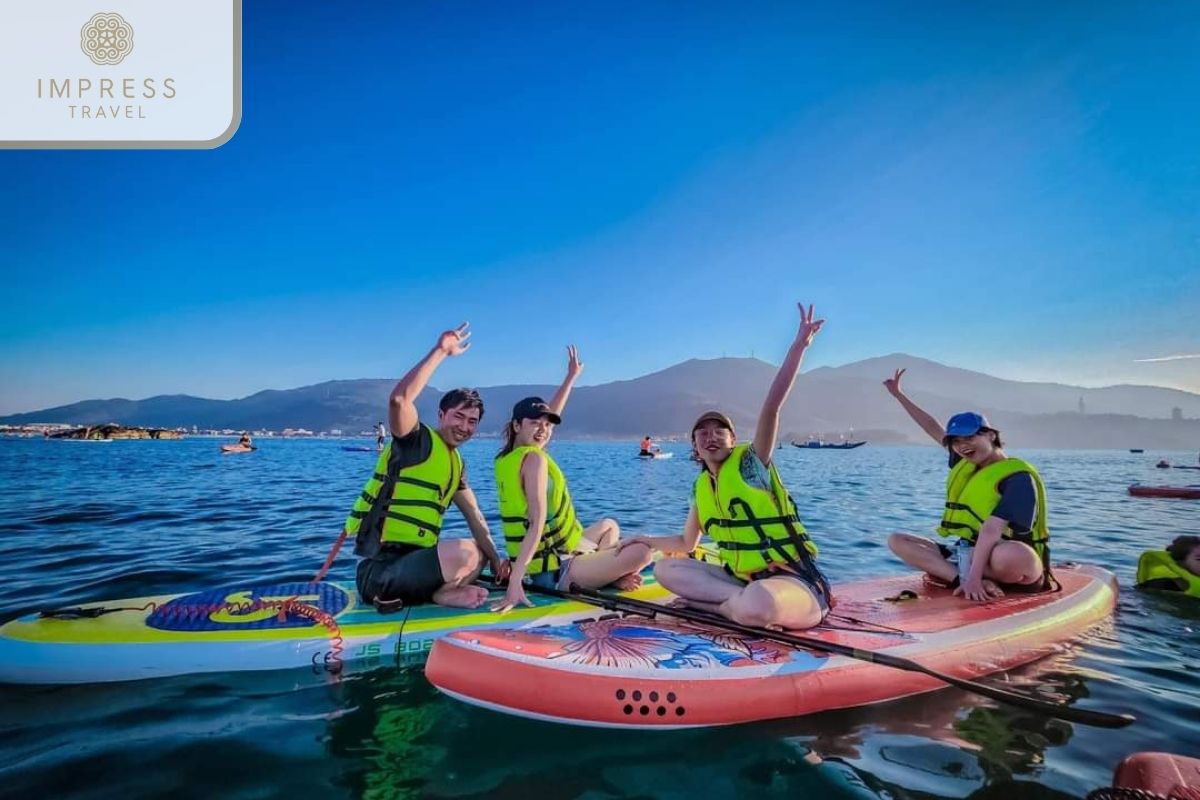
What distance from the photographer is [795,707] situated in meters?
4.00

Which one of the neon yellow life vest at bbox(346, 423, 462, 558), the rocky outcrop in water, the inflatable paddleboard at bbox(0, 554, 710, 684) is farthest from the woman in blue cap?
the rocky outcrop in water

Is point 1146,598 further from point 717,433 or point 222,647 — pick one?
point 222,647

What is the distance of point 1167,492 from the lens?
19125mm

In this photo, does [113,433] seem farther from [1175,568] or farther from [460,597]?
[1175,568]

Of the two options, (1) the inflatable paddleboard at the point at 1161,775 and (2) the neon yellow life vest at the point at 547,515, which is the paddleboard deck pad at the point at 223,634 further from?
(1) the inflatable paddleboard at the point at 1161,775

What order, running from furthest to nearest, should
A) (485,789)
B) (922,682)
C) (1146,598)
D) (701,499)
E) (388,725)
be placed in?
(1146,598), (701,499), (922,682), (388,725), (485,789)

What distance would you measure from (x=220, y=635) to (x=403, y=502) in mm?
1607

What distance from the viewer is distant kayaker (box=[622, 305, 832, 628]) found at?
14.5 ft

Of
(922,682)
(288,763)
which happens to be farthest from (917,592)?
(288,763)

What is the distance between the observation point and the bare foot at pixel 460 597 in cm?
514

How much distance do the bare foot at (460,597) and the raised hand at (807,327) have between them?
3371 mm

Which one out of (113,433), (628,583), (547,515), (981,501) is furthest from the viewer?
(113,433)

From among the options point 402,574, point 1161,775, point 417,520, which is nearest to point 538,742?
point 402,574

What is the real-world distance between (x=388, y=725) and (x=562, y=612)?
1.73m
